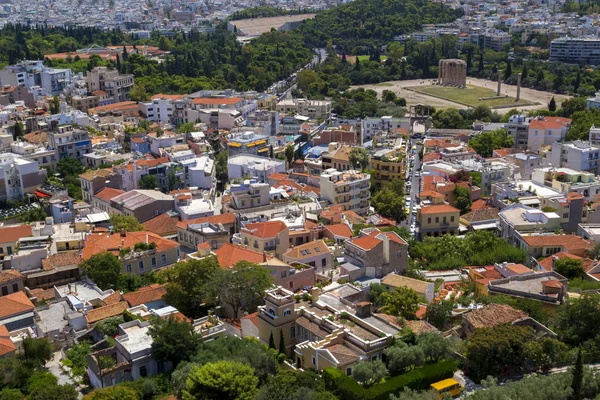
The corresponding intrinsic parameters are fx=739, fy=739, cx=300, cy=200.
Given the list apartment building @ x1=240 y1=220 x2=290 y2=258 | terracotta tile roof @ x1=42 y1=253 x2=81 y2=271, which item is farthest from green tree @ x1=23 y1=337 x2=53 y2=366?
apartment building @ x1=240 y1=220 x2=290 y2=258

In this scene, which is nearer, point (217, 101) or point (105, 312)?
point (105, 312)

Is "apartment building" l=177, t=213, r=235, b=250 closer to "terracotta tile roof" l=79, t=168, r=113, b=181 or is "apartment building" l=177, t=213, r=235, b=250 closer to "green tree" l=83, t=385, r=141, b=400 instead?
"terracotta tile roof" l=79, t=168, r=113, b=181

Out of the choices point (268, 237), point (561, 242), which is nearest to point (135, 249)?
point (268, 237)

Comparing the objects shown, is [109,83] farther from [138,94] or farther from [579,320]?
[579,320]

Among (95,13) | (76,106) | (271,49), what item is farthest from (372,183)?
(95,13)

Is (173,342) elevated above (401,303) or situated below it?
above

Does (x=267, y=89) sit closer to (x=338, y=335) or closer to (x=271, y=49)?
(x=271, y=49)

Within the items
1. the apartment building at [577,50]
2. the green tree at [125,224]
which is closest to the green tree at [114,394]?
the green tree at [125,224]
